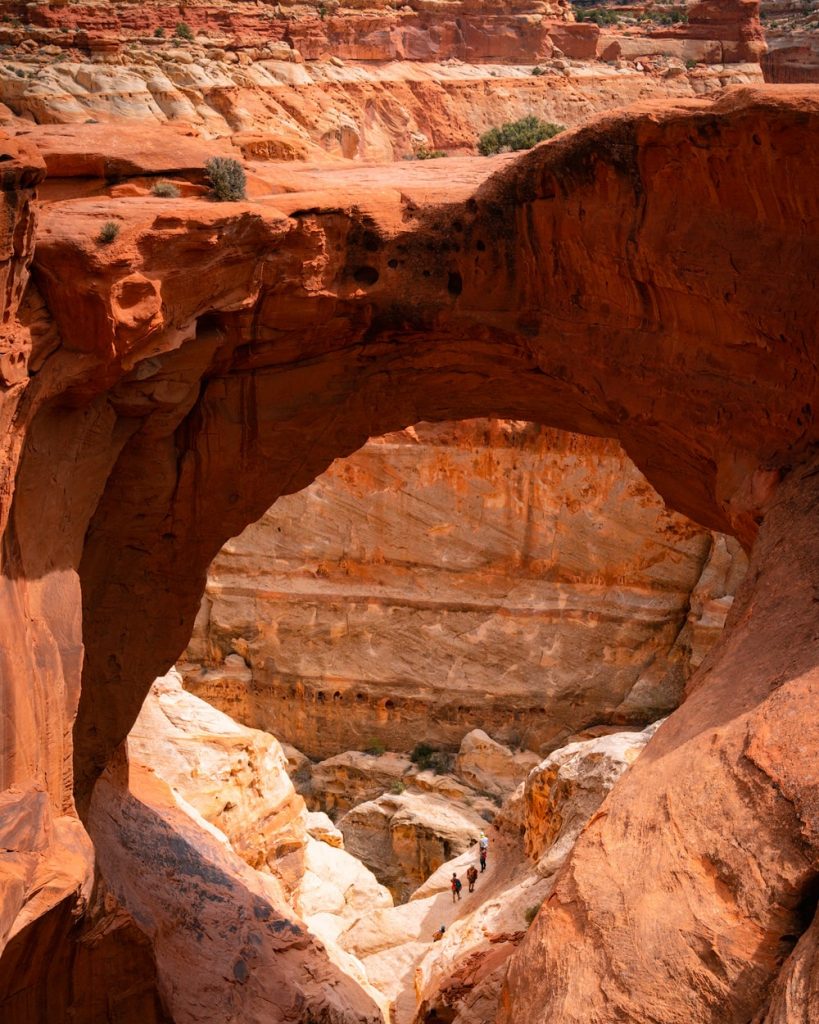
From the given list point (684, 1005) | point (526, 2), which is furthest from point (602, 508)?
point (526, 2)

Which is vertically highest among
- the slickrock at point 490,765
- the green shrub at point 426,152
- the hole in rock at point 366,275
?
the green shrub at point 426,152

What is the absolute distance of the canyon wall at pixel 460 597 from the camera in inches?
1169

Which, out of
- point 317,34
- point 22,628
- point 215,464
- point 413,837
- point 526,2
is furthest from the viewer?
point 526,2

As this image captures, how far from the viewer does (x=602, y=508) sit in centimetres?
2969

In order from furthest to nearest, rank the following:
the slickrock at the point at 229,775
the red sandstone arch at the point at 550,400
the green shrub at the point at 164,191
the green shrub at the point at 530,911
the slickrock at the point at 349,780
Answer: the slickrock at the point at 349,780 < the slickrock at the point at 229,775 < the green shrub at the point at 530,911 < the green shrub at the point at 164,191 < the red sandstone arch at the point at 550,400

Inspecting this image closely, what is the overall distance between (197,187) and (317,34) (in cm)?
4456

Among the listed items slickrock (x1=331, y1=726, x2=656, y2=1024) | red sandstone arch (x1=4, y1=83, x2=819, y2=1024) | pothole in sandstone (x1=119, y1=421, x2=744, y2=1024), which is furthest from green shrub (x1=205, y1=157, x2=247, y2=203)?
pothole in sandstone (x1=119, y1=421, x2=744, y2=1024)

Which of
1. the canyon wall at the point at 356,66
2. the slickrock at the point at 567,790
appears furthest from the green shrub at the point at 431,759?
the canyon wall at the point at 356,66

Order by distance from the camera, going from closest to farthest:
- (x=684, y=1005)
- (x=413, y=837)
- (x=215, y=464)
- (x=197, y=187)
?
(x=684, y=1005)
(x=197, y=187)
(x=215, y=464)
(x=413, y=837)

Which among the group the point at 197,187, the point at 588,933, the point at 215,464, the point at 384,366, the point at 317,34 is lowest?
the point at 588,933

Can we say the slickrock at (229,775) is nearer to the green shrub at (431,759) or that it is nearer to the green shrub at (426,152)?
the green shrub at (431,759)

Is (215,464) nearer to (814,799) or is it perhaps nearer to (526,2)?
(814,799)

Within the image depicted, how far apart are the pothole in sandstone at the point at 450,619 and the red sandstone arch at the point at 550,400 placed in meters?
14.5

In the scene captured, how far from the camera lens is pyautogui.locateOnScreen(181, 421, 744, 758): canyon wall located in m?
29.7
